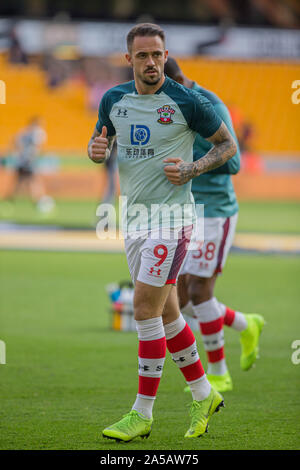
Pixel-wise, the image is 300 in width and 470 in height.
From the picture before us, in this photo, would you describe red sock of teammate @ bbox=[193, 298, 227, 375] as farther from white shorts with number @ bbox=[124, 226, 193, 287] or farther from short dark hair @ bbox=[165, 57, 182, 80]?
short dark hair @ bbox=[165, 57, 182, 80]

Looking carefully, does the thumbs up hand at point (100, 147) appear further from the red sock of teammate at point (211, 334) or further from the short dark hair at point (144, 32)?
the red sock of teammate at point (211, 334)

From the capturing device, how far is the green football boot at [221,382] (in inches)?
267

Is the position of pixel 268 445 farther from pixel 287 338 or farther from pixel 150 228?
pixel 287 338

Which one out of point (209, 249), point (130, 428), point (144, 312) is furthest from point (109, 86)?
point (130, 428)

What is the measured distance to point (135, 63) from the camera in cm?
526

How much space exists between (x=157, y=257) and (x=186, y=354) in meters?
0.66

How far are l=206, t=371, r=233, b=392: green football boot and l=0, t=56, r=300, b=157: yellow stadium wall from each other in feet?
100

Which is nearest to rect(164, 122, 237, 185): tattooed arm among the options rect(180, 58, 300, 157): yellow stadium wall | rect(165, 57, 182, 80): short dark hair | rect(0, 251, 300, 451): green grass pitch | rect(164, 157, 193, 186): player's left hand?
rect(164, 157, 193, 186): player's left hand

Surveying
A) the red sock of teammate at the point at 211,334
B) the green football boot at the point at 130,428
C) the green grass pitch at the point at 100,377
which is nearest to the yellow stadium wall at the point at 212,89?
the green grass pitch at the point at 100,377

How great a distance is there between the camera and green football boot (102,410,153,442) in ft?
16.8

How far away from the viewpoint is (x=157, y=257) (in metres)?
5.29

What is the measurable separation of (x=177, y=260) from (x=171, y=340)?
1.67 ft

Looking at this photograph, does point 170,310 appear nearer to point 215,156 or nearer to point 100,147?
point 215,156

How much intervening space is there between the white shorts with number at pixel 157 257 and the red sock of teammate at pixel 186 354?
1.06ft
